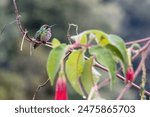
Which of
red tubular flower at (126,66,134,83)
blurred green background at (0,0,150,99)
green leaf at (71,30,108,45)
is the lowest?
red tubular flower at (126,66,134,83)

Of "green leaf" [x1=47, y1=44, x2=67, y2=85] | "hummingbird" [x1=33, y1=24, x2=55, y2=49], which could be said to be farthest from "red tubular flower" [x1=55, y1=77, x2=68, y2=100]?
"hummingbird" [x1=33, y1=24, x2=55, y2=49]

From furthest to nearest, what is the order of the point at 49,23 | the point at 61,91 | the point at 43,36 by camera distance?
the point at 49,23 < the point at 43,36 < the point at 61,91

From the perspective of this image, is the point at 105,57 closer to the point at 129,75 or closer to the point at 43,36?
the point at 129,75

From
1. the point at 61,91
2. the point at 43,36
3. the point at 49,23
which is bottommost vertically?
the point at 61,91

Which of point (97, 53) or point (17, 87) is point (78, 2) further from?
point (97, 53)

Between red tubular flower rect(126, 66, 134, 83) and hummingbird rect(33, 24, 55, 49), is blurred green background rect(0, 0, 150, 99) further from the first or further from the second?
red tubular flower rect(126, 66, 134, 83)

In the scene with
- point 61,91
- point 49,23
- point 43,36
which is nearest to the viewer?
point 61,91

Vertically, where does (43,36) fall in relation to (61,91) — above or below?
above

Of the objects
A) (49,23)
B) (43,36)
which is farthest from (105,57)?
(49,23)
